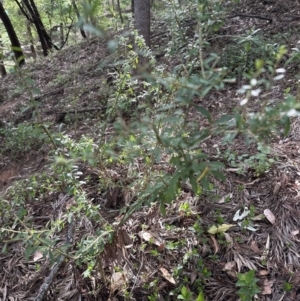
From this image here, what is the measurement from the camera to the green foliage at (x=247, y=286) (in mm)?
1831

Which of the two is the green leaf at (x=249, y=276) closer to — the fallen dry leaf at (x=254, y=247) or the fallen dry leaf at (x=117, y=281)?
the fallen dry leaf at (x=254, y=247)

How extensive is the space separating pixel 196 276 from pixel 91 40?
8.44 meters

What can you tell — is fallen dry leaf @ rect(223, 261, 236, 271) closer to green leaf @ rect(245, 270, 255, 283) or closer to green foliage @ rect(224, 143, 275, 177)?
green leaf @ rect(245, 270, 255, 283)

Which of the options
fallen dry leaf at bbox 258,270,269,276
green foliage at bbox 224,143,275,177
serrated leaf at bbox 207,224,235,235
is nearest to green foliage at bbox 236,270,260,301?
fallen dry leaf at bbox 258,270,269,276

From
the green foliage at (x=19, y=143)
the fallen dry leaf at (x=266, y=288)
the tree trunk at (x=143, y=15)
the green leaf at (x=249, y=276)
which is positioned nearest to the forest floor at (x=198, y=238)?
the fallen dry leaf at (x=266, y=288)

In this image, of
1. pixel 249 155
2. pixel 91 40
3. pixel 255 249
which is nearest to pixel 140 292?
pixel 255 249

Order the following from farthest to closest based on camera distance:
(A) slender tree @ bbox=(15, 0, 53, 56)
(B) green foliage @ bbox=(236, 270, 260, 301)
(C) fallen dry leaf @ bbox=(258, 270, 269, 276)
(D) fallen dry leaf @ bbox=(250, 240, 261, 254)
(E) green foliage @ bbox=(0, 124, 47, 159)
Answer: (A) slender tree @ bbox=(15, 0, 53, 56) → (E) green foliage @ bbox=(0, 124, 47, 159) → (D) fallen dry leaf @ bbox=(250, 240, 261, 254) → (C) fallen dry leaf @ bbox=(258, 270, 269, 276) → (B) green foliage @ bbox=(236, 270, 260, 301)

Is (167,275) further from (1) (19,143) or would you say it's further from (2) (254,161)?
(1) (19,143)

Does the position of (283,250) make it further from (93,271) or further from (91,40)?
(91,40)

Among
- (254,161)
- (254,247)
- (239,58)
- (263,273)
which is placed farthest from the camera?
(239,58)

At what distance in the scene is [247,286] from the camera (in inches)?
73.2

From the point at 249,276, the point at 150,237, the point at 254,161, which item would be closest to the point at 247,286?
the point at 249,276

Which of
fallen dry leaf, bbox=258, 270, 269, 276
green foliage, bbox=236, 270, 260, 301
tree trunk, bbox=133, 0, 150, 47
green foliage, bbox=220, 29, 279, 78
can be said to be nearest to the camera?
green foliage, bbox=236, 270, 260, 301

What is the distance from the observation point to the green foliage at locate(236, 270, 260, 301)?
1831 mm
